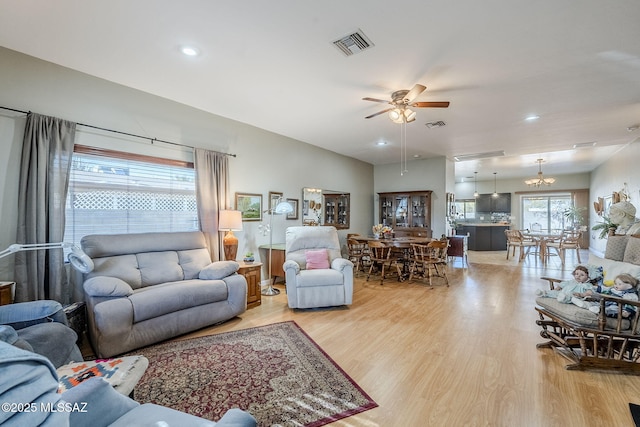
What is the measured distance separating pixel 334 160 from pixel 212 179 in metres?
3.29

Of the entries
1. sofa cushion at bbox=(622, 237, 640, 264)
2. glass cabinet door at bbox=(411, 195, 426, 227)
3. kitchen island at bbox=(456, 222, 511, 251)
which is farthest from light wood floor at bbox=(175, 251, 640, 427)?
kitchen island at bbox=(456, 222, 511, 251)

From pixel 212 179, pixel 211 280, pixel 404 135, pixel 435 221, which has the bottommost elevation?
pixel 211 280

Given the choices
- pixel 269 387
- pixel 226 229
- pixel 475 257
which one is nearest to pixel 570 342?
pixel 269 387

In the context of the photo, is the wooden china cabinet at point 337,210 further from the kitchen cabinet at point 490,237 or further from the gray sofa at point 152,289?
the kitchen cabinet at point 490,237

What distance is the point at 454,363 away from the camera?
7.97 ft

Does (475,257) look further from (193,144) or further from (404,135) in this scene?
(193,144)

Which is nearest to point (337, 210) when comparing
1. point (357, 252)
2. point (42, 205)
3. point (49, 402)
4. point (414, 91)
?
point (357, 252)

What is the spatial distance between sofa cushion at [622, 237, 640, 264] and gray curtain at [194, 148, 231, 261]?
4.64 meters

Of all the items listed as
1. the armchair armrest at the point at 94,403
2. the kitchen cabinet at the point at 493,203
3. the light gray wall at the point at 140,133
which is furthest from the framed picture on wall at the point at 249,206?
the kitchen cabinet at the point at 493,203

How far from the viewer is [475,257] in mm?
8352

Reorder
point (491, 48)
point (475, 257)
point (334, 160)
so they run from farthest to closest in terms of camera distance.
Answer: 1. point (475, 257)
2. point (334, 160)
3. point (491, 48)

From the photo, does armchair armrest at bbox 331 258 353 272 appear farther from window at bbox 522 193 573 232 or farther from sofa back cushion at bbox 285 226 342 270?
window at bbox 522 193 573 232

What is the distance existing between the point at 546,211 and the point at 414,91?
11.1 m

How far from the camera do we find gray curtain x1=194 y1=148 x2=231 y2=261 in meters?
3.90
